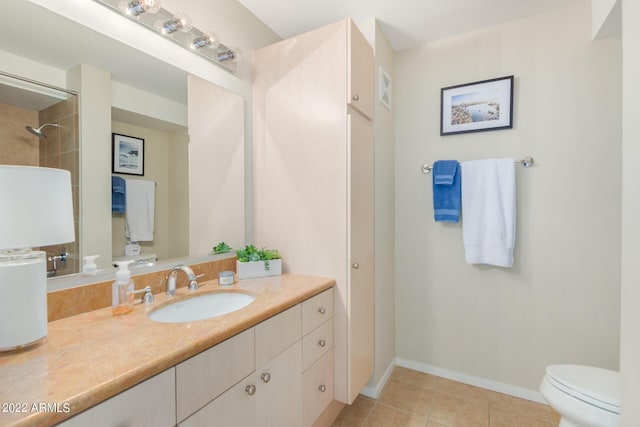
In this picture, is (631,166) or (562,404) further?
(562,404)

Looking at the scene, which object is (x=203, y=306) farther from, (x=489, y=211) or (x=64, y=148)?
(x=489, y=211)

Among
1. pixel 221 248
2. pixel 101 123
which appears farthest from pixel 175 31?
pixel 221 248

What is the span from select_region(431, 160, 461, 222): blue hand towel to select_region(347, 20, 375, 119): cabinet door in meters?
0.65

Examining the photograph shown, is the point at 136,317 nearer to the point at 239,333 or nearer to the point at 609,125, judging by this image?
the point at 239,333

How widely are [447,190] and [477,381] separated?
136 cm

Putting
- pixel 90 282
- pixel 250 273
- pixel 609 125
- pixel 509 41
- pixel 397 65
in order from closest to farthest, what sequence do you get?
pixel 90 282 < pixel 250 273 < pixel 609 125 < pixel 509 41 < pixel 397 65

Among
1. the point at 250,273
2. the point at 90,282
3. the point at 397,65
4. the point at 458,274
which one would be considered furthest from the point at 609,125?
the point at 90,282

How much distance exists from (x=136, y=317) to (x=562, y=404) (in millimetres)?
1828

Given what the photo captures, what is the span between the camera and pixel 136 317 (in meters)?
1.07

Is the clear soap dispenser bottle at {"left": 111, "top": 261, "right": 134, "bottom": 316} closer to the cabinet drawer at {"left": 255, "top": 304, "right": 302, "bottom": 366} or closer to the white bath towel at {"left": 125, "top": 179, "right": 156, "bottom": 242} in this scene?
the white bath towel at {"left": 125, "top": 179, "right": 156, "bottom": 242}

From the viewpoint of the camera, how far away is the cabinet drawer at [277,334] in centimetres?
112

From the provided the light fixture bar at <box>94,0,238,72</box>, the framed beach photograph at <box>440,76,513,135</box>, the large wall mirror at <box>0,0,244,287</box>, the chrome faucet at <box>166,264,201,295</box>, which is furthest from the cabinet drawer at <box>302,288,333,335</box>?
the framed beach photograph at <box>440,76,513,135</box>

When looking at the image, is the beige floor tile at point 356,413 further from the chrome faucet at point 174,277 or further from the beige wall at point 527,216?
the chrome faucet at point 174,277

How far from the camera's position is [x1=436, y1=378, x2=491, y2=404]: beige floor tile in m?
2.02
